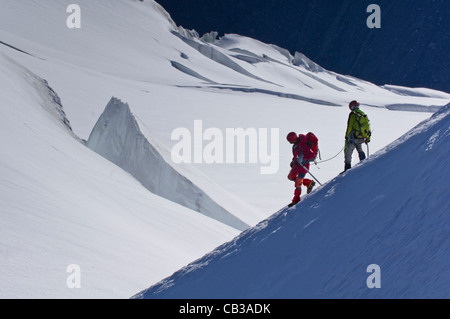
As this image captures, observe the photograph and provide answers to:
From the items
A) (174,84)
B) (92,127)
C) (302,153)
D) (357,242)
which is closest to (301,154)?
(302,153)

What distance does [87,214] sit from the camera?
7.28 meters

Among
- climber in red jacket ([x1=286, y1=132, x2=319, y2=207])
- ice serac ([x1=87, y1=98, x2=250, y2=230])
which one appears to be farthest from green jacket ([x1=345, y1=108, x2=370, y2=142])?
ice serac ([x1=87, y1=98, x2=250, y2=230])

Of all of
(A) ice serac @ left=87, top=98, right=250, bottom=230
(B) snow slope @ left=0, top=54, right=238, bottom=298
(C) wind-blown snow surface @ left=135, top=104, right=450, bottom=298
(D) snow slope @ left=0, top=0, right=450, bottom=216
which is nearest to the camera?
(C) wind-blown snow surface @ left=135, top=104, right=450, bottom=298

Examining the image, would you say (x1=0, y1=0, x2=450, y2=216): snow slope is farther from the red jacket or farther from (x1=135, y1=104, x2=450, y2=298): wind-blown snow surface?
(x1=135, y1=104, x2=450, y2=298): wind-blown snow surface

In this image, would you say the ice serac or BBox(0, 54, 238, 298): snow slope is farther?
the ice serac

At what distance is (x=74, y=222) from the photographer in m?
6.74

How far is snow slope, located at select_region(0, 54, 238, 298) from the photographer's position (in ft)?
18.3

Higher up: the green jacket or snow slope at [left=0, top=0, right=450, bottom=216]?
snow slope at [left=0, top=0, right=450, bottom=216]

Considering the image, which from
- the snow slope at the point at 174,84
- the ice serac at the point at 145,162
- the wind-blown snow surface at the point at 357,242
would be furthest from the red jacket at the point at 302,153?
the snow slope at the point at 174,84

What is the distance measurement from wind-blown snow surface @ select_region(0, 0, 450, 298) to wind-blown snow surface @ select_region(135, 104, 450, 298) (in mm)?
1332

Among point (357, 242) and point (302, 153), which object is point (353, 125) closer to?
point (302, 153)

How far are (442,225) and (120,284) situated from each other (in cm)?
348

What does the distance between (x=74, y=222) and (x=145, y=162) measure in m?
4.12
